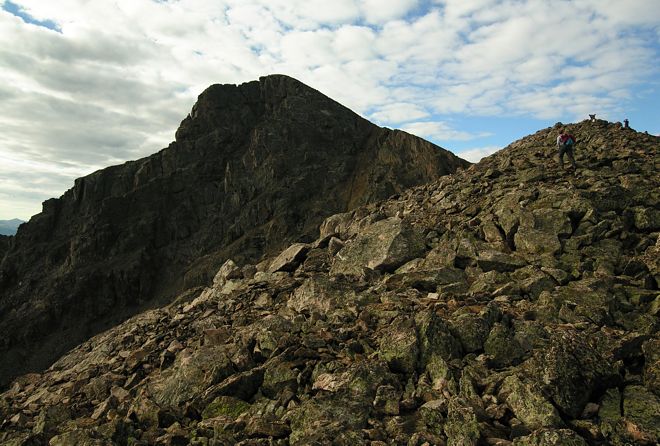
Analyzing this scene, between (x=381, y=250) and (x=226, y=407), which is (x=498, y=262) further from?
(x=226, y=407)

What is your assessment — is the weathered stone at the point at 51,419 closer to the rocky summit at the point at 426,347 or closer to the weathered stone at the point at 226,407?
the rocky summit at the point at 426,347

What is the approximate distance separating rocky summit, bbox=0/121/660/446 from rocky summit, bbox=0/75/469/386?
6667 cm

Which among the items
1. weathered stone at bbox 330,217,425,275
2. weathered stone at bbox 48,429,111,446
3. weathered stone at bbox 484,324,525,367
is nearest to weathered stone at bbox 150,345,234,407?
weathered stone at bbox 48,429,111,446

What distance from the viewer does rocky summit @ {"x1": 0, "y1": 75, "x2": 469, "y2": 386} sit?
97375 millimetres

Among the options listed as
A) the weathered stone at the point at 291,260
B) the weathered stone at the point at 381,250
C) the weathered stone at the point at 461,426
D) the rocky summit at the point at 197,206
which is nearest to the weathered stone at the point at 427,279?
the weathered stone at the point at 381,250

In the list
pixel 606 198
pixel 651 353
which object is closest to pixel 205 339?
pixel 651 353

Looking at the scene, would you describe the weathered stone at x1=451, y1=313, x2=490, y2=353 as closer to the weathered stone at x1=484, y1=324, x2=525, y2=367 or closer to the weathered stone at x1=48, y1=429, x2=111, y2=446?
the weathered stone at x1=484, y1=324, x2=525, y2=367

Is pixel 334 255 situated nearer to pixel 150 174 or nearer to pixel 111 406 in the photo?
pixel 111 406

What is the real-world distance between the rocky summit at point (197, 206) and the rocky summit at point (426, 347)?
66668mm

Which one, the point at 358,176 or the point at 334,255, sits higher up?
the point at 358,176

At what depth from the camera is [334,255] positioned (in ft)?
71.4

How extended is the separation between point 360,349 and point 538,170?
1817 cm

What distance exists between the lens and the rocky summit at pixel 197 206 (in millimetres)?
97375

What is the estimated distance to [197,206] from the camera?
382 ft
